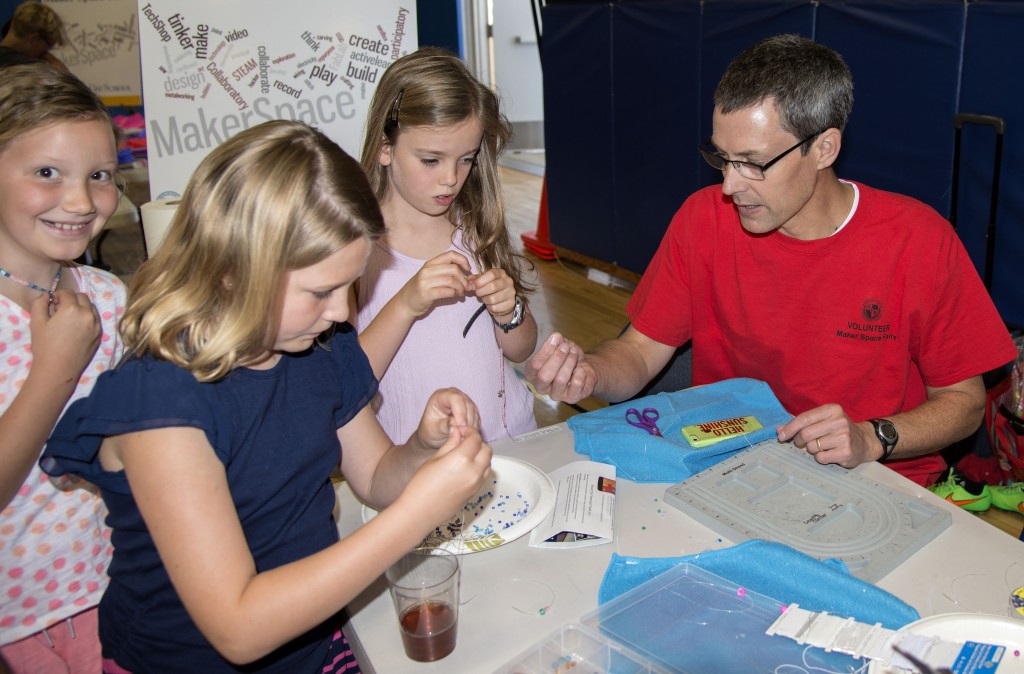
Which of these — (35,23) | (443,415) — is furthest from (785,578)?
(35,23)

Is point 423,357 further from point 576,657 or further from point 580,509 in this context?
point 576,657

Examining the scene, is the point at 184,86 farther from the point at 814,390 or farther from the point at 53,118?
the point at 814,390

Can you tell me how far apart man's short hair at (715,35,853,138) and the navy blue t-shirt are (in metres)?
1.12

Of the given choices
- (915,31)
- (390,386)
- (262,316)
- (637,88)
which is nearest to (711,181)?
(637,88)

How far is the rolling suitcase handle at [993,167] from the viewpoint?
124 inches

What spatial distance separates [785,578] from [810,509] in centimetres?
23

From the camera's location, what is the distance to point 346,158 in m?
1.19

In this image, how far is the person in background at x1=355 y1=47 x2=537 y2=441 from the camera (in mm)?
1862

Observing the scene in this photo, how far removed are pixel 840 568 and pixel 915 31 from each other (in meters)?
2.93

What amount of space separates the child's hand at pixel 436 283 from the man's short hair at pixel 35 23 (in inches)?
A: 186

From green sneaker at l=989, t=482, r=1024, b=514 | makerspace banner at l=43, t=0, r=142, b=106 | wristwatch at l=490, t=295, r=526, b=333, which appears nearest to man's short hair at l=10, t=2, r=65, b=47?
makerspace banner at l=43, t=0, r=142, b=106

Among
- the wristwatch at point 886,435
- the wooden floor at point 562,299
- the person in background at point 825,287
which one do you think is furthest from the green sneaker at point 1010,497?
the wooden floor at point 562,299

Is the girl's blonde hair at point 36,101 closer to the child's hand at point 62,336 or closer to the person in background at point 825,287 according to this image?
the child's hand at point 62,336

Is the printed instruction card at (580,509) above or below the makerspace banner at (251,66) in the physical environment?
below
